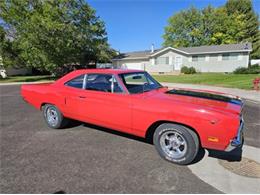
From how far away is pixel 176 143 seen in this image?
3.58 m

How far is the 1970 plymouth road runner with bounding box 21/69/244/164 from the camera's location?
10.3ft

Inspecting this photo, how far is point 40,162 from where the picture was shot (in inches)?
141

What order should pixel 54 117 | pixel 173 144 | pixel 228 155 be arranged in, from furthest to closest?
pixel 54 117, pixel 228 155, pixel 173 144

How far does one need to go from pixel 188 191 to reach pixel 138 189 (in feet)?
2.28

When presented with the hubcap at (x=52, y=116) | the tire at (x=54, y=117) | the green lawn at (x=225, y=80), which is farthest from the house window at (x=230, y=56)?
the hubcap at (x=52, y=116)

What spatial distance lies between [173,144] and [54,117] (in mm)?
3336

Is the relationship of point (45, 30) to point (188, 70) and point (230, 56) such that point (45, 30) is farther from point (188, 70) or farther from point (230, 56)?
point (230, 56)

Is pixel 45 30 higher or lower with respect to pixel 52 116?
higher

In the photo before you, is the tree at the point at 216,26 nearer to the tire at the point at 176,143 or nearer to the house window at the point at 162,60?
the house window at the point at 162,60

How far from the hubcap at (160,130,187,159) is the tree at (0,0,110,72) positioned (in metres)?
20.7

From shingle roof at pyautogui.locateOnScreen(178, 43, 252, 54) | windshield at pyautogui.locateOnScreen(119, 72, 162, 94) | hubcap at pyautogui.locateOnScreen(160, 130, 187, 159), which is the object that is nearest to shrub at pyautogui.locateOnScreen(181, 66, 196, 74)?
shingle roof at pyautogui.locateOnScreen(178, 43, 252, 54)

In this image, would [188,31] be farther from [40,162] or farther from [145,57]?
[40,162]

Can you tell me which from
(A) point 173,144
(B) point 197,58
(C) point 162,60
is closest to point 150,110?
(A) point 173,144

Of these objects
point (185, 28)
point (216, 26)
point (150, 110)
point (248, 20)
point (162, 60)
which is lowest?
point (150, 110)
